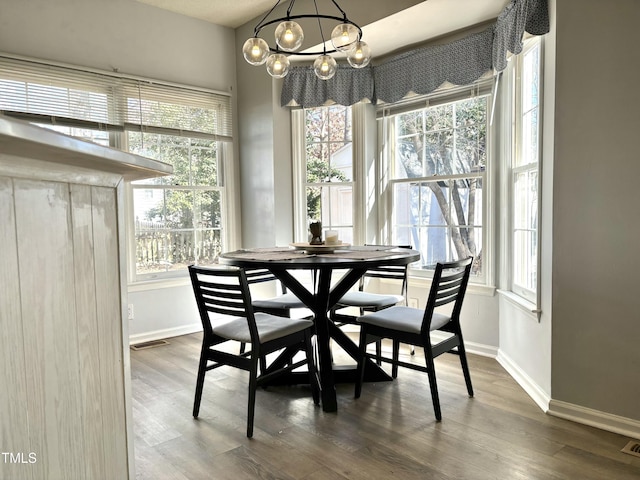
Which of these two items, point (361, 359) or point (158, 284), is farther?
point (158, 284)

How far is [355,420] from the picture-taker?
2361 millimetres

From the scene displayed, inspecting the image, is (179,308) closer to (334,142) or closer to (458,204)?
(334,142)

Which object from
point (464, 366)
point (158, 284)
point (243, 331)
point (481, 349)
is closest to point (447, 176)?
point (481, 349)

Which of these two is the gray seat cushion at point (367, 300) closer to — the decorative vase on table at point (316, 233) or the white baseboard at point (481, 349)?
the decorative vase on table at point (316, 233)

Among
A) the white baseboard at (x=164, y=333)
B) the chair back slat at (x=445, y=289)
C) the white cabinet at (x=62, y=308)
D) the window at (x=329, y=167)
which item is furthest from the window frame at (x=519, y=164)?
the white baseboard at (x=164, y=333)

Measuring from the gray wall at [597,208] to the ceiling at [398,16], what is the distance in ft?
3.19

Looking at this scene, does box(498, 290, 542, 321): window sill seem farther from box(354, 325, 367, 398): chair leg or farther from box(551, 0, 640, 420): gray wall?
box(354, 325, 367, 398): chair leg

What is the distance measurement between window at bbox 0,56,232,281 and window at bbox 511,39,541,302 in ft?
8.54

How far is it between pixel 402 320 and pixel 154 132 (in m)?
2.71

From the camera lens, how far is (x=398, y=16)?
3.31 meters

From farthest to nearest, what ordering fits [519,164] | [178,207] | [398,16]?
[178,207], [398,16], [519,164]

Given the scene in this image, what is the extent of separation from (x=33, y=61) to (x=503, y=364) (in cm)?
394

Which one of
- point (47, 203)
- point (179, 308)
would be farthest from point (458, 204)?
point (47, 203)

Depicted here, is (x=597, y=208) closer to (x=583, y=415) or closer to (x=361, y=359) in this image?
(x=583, y=415)
